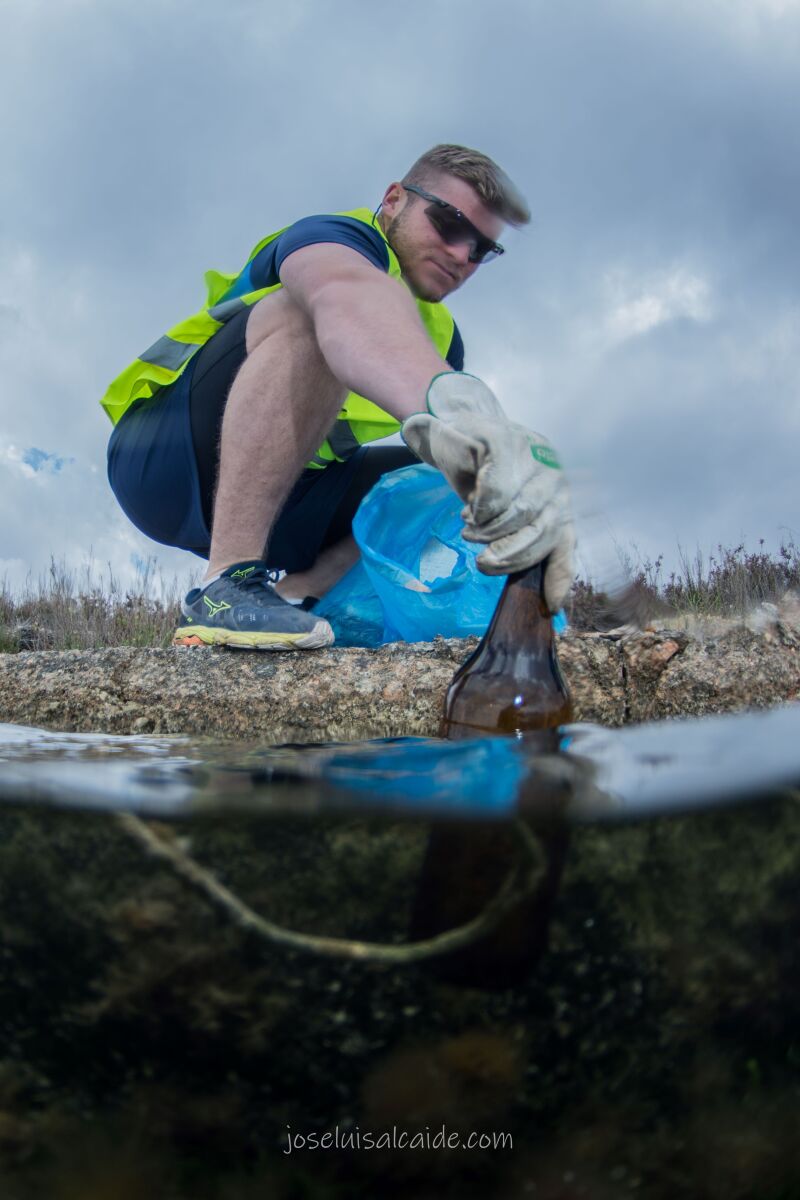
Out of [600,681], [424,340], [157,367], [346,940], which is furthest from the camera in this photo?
[157,367]

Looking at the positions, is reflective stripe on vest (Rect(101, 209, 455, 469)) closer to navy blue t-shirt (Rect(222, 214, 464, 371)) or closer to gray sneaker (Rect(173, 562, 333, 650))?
navy blue t-shirt (Rect(222, 214, 464, 371))

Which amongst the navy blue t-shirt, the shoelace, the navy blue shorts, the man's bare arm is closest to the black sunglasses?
the navy blue t-shirt

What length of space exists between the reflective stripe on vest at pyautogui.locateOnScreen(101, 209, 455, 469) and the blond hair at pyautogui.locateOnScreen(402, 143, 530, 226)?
26cm

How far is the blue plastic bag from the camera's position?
2.67 m

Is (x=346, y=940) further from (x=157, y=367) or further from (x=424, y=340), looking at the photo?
(x=157, y=367)

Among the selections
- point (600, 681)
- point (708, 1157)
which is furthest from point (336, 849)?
Result: point (600, 681)

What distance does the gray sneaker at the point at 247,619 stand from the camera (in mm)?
2355

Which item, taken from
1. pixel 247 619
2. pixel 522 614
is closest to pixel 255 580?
pixel 247 619

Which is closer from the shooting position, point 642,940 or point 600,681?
point 642,940

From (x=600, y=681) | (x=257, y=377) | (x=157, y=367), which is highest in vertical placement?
(x=157, y=367)

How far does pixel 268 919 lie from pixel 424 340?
51.7 inches

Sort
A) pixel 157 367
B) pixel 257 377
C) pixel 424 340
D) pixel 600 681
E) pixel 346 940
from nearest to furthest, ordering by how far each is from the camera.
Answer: pixel 346 940 < pixel 424 340 < pixel 600 681 < pixel 257 377 < pixel 157 367

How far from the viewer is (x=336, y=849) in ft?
2.28

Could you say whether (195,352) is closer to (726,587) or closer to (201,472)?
(201,472)
